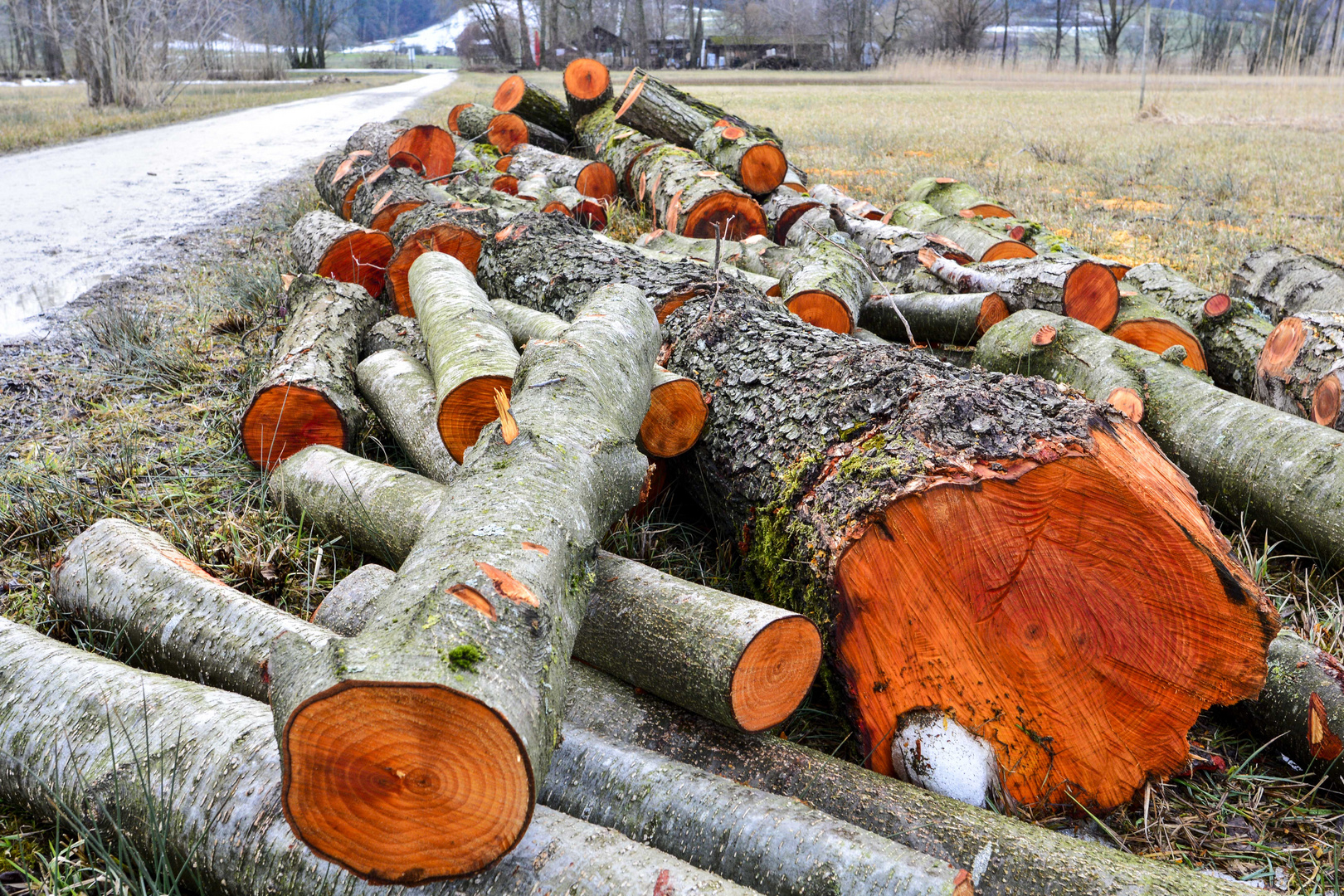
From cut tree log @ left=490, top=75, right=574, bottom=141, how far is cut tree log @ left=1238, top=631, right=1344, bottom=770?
779 centimetres

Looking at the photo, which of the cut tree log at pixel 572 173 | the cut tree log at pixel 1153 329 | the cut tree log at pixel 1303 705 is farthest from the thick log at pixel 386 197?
the cut tree log at pixel 1303 705

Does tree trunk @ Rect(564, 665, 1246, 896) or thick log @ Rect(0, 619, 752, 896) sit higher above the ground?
thick log @ Rect(0, 619, 752, 896)

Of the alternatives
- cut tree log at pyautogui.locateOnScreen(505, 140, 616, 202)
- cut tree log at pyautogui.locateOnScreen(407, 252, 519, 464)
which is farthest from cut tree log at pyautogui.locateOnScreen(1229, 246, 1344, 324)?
cut tree log at pyautogui.locateOnScreen(505, 140, 616, 202)

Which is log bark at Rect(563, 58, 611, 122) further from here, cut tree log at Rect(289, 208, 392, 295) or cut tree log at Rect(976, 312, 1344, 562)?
cut tree log at Rect(976, 312, 1344, 562)

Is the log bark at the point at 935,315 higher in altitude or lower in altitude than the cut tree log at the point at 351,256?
lower

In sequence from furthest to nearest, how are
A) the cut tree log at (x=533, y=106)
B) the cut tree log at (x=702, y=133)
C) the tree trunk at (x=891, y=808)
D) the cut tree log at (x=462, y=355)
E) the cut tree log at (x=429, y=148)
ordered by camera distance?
1. the cut tree log at (x=533, y=106)
2. the cut tree log at (x=429, y=148)
3. the cut tree log at (x=702, y=133)
4. the cut tree log at (x=462, y=355)
5. the tree trunk at (x=891, y=808)

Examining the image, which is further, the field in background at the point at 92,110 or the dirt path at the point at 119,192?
the field in background at the point at 92,110

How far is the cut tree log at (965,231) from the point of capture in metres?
4.93

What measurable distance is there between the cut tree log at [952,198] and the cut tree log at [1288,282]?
6.65 feet

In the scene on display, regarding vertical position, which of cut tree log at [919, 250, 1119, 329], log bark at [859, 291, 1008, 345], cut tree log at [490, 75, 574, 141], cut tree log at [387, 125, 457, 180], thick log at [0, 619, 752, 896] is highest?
cut tree log at [490, 75, 574, 141]

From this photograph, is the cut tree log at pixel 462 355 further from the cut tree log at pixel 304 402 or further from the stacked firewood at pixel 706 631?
the cut tree log at pixel 304 402

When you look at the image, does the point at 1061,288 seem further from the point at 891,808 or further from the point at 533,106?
the point at 533,106

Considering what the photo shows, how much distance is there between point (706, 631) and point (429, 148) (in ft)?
20.4

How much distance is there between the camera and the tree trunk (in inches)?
57.2
